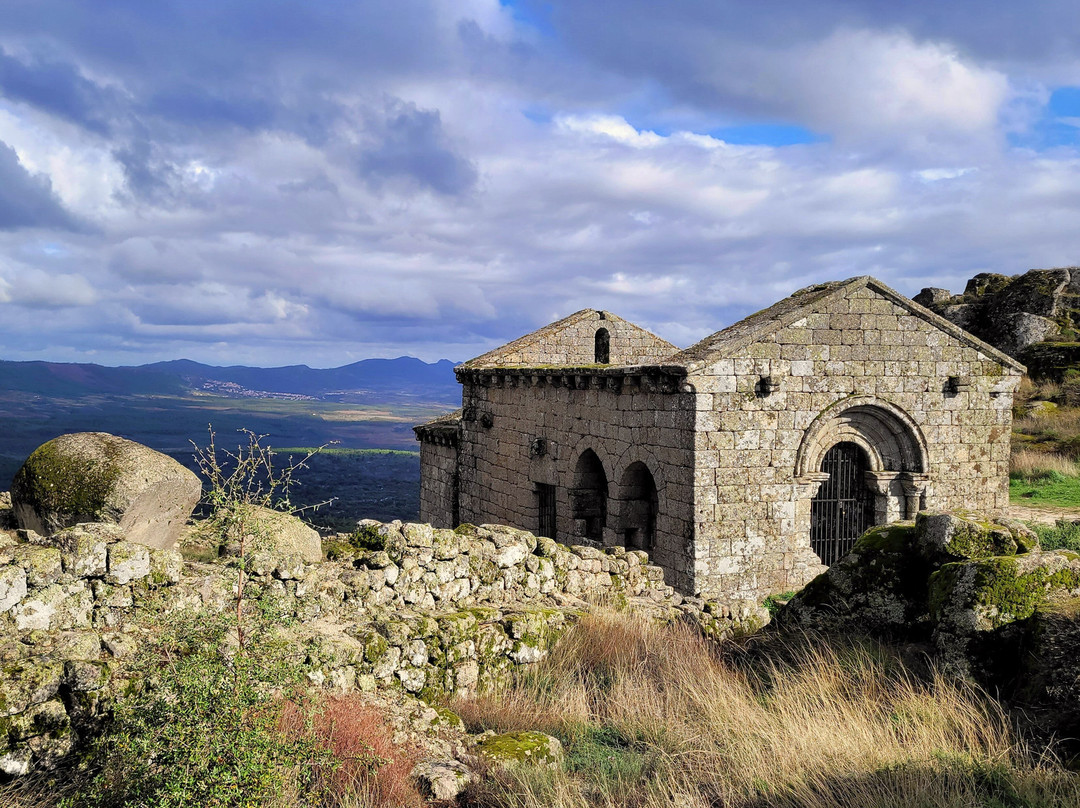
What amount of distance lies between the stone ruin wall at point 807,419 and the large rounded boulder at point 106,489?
7.51 meters

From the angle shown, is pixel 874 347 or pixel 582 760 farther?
pixel 874 347

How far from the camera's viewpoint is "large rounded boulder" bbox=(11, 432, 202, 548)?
21.0 ft

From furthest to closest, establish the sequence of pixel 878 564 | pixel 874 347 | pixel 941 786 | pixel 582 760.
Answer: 1. pixel 874 347
2. pixel 878 564
3. pixel 582 760
4. pixel 941 786

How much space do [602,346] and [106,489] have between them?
14908 millimetres

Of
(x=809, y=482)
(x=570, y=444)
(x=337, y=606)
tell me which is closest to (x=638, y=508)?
(x=570, y=444)

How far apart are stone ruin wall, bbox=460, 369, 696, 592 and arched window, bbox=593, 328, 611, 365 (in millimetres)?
3584

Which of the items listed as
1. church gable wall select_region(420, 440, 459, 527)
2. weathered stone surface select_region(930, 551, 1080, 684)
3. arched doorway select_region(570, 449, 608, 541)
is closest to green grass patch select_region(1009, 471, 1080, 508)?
arched doorway select_region(570, 449, 608, 541)

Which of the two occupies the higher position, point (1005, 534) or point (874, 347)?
point (874, 347)

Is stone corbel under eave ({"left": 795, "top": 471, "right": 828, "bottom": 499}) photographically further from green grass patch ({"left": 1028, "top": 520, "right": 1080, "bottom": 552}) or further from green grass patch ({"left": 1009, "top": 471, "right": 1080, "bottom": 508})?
green grass patch ({"left": 1009, "top": 471, "right": 1080, "bottom": 508})

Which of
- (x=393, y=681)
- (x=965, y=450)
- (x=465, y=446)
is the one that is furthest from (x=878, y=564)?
(x=465, y=446)

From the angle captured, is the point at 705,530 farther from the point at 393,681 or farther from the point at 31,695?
the point at 31,695

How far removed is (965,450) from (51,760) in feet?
46.4

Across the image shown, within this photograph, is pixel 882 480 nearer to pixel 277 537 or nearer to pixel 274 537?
pixel 277 537

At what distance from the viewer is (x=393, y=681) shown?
18.7 ft
